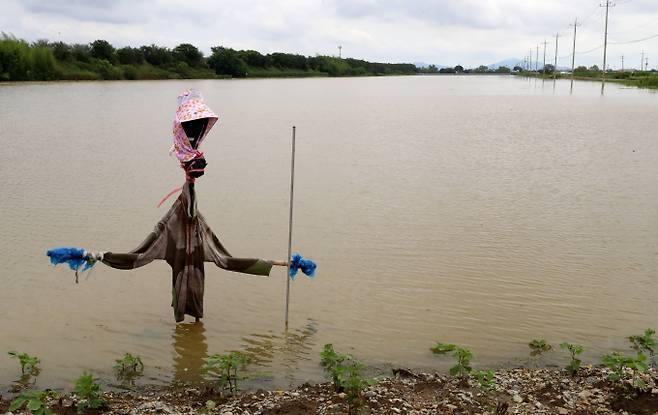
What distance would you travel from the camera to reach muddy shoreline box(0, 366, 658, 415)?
15.1 feet

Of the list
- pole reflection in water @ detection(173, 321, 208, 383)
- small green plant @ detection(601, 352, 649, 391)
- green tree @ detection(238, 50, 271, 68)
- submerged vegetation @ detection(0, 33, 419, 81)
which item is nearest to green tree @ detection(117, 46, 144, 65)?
submerged vegetation @ detection(0, 33, 419, 81)

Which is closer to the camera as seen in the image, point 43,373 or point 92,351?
point 43,373

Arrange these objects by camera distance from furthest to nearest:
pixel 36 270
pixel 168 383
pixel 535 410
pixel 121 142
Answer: pixel 121 142
pixel 36 270
pixel 168 383
pixel 535 410

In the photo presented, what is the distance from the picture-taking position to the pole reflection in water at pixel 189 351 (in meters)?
5.49

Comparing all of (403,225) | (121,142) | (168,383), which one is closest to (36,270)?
(168,383)

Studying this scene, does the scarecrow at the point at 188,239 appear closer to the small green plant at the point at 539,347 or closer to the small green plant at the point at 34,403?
the small green plant at the point at 34,403

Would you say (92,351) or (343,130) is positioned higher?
(343,130)

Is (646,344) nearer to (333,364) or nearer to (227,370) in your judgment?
(333,364)

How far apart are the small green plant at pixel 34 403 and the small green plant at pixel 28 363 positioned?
24.5 inches

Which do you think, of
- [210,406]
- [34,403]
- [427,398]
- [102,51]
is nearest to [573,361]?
[427,398]

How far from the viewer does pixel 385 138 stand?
71.8 ft

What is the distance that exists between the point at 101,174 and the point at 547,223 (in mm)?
8885

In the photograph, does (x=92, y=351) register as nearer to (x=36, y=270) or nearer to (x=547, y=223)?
(x=36, y=270)

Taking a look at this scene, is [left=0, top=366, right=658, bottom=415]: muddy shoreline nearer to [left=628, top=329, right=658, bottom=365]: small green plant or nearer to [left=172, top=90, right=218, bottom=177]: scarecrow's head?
[left=628, top=329, right=658, bottom=365]: small green plant
